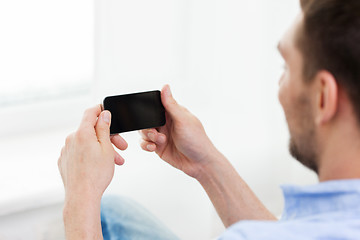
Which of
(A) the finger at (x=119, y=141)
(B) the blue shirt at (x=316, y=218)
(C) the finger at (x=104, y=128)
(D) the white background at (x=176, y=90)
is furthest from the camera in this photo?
(D) the white background at (x=176, y=90)

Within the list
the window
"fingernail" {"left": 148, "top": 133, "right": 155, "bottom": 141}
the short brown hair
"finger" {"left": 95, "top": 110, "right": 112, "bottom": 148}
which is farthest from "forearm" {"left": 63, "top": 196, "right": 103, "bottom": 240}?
the window

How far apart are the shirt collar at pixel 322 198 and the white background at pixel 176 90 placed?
687mm

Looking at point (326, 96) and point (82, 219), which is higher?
point (326, 96)

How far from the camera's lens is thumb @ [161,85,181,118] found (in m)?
1.12

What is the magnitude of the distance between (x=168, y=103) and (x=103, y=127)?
16 cm

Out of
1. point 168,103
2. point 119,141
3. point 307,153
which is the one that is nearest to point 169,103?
point 168,103

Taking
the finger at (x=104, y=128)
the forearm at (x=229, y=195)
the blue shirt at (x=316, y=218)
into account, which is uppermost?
the finger at (x=104, y=128)

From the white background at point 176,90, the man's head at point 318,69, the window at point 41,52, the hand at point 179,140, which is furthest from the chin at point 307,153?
the window at point 41,52

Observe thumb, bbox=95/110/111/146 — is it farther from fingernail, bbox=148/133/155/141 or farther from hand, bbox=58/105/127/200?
fingernail, bbox=148/133/155/141

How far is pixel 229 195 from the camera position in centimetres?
117

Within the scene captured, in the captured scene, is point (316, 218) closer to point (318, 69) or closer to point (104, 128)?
point (318, 69)

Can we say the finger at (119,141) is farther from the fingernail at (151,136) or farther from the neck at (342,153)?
the neck at (342,153)

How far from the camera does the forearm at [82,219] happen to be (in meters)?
0.95

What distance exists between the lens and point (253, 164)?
1727 millimetres
